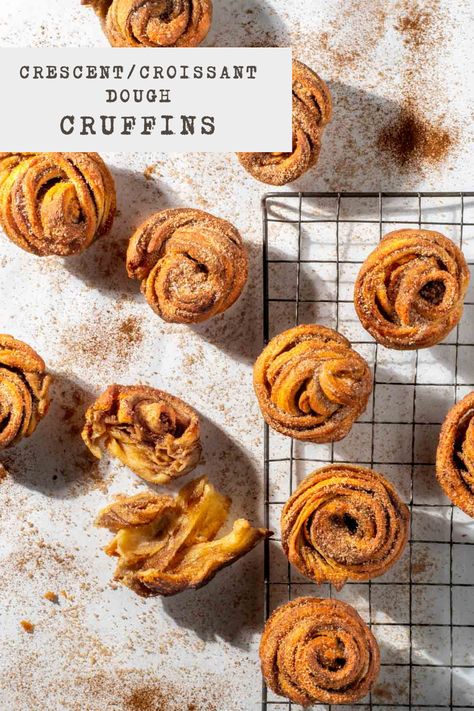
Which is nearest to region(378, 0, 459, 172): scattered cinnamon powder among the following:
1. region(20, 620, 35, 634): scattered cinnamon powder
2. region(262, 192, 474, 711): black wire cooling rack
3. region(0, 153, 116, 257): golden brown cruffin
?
region(262, 192, 474, 711): black wire cooling rack

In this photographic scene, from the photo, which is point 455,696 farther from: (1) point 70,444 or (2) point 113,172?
(2) point 113,172

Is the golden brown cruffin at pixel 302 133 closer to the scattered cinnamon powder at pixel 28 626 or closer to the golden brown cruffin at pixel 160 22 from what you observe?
the golden brown cruffin at pixel 160 22

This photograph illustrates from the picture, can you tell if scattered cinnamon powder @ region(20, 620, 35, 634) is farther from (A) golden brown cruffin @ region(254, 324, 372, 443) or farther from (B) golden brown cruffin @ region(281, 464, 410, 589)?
(A) golden brown cruffin @ region(254, 324, 372, 443)

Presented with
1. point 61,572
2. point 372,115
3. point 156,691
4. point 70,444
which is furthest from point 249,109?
point 156,691

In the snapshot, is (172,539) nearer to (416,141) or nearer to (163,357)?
(163,357)

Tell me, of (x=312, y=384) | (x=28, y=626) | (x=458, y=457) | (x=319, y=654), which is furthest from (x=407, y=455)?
(x=28, y=626)

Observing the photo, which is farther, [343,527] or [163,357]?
[163,357]
